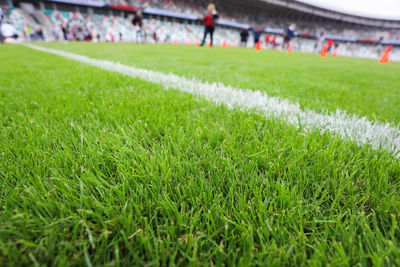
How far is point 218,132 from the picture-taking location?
0.96 m

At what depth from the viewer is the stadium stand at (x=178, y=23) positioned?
80.0 feet

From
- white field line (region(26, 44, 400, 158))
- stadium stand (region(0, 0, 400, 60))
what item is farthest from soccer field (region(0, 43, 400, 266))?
stadium stand (region(0, 0, 400, 60))

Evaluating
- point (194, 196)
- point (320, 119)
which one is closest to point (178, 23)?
point (320, 119)

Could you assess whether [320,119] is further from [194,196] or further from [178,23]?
[178,23]

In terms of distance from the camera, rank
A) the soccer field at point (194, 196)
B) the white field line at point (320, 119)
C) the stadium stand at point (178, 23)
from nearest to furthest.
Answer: the soccer field at point (194, 196), the white field line at point (320, 119), the stadium stand at point (178, 23)

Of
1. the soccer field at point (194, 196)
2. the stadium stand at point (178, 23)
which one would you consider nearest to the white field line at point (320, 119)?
the soccer field at point (194, 196)

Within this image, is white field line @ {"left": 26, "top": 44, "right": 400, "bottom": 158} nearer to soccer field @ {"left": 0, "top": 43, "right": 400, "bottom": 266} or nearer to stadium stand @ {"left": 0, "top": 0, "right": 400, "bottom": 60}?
soccer field @ {"left": 0, "top": 43, "right": 400, "bottom": 266}

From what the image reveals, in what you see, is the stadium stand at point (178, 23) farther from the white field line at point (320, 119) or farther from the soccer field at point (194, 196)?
the soccer field at point (194, 196)

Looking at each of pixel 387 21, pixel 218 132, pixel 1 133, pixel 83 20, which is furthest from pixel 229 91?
pixel 387 21

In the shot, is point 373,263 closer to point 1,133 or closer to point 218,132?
point 218,132

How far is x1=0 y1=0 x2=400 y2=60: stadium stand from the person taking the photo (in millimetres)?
24375

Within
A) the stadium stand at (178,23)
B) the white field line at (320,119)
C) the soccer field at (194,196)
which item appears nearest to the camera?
the soccer field at (194,196)

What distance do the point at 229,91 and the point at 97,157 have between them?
1.50 meters

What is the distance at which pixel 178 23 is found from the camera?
109 ft
